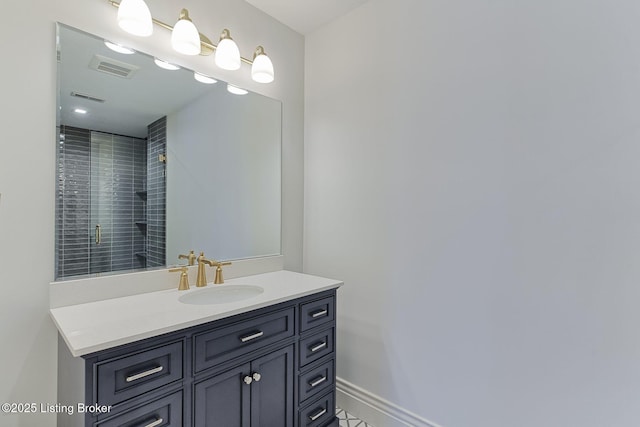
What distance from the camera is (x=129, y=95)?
1.48 metres

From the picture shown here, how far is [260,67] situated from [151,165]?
33.6 inches

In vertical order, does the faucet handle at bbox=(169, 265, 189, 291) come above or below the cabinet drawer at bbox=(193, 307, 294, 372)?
above

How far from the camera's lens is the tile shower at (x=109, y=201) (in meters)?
1.27

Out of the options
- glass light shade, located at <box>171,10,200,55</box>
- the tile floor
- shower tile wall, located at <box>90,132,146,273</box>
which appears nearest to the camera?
shower tile wall, located at <box>90,132,146,273</box>

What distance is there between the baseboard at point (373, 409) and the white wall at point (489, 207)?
0.16ft

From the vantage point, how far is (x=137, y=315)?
1139 mm

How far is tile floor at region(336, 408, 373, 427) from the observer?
1.83 m

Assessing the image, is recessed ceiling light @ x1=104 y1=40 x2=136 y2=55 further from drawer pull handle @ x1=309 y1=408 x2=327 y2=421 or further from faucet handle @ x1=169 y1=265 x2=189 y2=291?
drawer pull handle @ x1=309 y1=408 x2=327 y2=421

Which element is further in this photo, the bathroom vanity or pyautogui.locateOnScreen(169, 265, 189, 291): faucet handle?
pyautogui.locateOnScreen(169, 265, 189, 291): faucet handle

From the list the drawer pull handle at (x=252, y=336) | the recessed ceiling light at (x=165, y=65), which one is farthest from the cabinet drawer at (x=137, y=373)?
the recessed ceiling light at (x=165, y=65)

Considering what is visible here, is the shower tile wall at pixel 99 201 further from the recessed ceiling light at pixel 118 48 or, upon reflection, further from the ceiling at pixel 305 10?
the ceiling at pixel 305 10

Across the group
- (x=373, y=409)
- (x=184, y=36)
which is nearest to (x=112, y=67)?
(x=184, y=36)

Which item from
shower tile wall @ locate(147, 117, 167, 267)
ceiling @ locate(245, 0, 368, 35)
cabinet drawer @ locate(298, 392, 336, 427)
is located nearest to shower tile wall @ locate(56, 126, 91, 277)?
shower tile wall @ locate(147, 117, 167, 267)

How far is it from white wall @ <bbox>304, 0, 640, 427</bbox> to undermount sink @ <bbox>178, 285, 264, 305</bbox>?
0.64 meters
